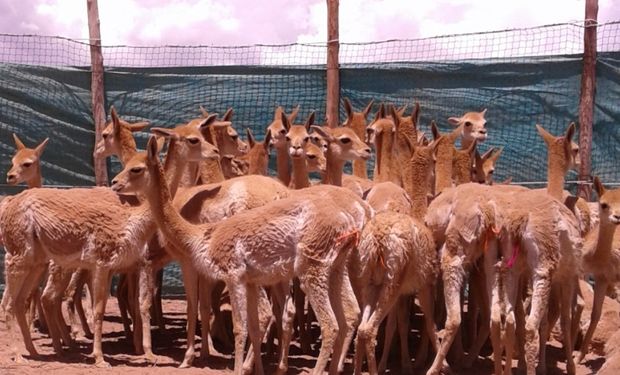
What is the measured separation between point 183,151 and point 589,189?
225 inches

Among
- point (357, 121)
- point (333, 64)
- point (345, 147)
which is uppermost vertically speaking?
point (333, 64)

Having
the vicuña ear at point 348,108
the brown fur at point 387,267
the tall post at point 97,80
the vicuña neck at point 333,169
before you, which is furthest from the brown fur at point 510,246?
the tall post at point 97,80

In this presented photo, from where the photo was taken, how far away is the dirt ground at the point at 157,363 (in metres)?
8.91

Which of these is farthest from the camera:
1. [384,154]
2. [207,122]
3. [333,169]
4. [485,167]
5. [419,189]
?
[485,167]

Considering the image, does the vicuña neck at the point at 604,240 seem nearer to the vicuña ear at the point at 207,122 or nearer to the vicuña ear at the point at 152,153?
the vicuña ear at the point at 207,122

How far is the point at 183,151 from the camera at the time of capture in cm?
1009

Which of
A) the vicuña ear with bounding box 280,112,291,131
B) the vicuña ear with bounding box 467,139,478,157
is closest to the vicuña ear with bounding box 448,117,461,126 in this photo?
the vicuña ear with bounding box 467,139,478,157

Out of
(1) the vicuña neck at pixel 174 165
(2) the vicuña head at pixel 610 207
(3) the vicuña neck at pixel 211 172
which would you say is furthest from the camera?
(3) the vicuña neck at pixel 211 172

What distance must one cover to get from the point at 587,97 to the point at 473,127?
5.36 feet

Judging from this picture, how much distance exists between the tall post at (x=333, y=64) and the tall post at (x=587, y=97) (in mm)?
3477

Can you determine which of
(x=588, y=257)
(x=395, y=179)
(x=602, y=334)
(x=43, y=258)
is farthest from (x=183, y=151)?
(x=602, y=334)

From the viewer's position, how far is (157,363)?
9.41 m

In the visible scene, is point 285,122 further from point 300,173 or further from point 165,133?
point 165,133

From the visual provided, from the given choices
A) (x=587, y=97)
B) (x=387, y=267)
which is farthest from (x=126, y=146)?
(x=587, y=97)
